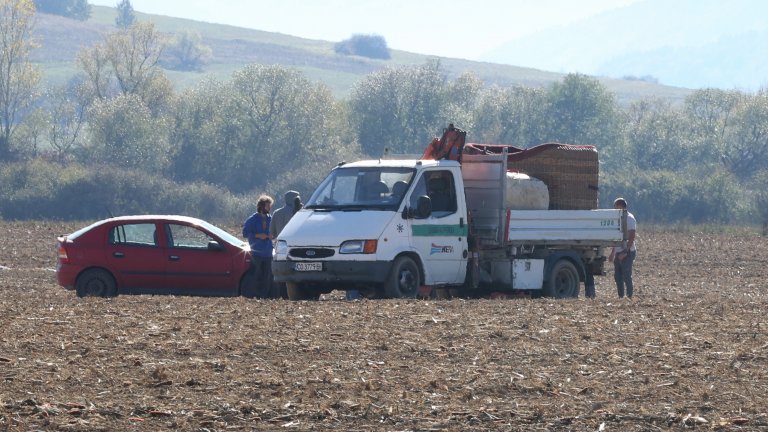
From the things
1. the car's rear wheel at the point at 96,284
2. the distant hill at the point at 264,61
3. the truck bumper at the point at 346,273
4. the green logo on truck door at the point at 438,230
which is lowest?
the car's rear wheel at the point at 96,284

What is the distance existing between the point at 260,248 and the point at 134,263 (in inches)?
76.6

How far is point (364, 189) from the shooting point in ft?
62.0

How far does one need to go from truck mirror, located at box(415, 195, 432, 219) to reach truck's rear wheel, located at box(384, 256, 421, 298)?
0.66 meters

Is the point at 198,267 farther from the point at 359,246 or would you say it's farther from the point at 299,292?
the point at 359,246

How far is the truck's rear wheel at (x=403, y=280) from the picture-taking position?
18.4 meters

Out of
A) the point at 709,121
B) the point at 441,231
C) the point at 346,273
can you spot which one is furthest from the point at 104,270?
the point at 709,121

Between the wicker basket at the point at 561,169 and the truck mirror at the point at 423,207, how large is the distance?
2420mm

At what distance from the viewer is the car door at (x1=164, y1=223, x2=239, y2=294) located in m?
20.2

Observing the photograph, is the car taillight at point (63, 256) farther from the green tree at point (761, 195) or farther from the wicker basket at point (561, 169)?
the green tree at point (761, 195)

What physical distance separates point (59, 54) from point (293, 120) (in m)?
96.5

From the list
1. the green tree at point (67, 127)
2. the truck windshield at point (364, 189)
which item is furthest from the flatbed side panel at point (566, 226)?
the green tree at point (67, 127)

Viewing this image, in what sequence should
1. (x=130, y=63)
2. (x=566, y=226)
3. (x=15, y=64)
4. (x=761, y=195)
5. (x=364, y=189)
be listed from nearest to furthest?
(x=364, y=189) → (x=566, y=226) → (x=761, y=195) → (x=15, y=64) → (x=130, y=63)

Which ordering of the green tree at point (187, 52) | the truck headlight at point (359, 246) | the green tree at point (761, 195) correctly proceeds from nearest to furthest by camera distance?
1. the truck headlight at point (359, 246)
2. the green tree at point (761, 195)
3. the green tree at point (187, 52)

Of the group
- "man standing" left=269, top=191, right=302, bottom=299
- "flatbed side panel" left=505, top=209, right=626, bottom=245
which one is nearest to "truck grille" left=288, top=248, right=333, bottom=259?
"man standing" left=269, top=191, right=302, bottom=299
